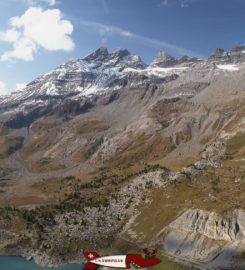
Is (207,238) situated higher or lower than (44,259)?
higher

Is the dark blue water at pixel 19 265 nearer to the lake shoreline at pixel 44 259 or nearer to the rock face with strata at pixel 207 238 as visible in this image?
A: the lake shoreline at pixel 44 259

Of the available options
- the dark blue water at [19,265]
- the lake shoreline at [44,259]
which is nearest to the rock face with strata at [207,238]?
the lake shoreline at [44,259]

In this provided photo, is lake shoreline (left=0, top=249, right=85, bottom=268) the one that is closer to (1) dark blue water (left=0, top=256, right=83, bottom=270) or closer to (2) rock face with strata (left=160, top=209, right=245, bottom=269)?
(1) dark blue water (left=0, top=256, right=83, bottom=270)

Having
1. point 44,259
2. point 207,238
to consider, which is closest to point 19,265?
point 44,259

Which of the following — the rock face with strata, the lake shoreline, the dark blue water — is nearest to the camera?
the rock face with strata

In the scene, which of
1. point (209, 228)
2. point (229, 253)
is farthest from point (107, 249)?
point (229, 253)

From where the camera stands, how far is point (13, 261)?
17762 centimetres

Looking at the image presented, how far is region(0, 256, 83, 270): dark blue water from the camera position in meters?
168

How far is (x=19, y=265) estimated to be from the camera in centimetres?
17262

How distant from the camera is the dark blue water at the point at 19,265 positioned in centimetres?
16825

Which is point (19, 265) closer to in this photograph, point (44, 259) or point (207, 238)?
point (44, 259)

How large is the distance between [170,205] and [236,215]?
40.4m

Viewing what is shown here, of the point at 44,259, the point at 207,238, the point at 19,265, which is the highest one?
the point at 207,238

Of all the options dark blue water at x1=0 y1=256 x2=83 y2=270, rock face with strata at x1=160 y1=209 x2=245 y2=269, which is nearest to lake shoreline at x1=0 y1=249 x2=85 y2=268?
dark blue water at x1=0 y1=256 x2=83 y2=270
